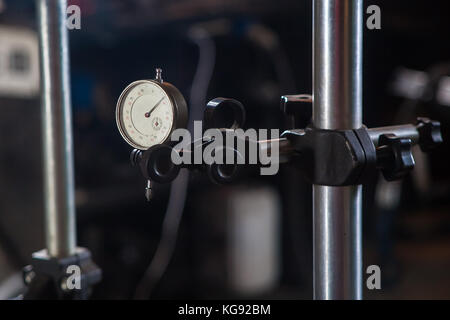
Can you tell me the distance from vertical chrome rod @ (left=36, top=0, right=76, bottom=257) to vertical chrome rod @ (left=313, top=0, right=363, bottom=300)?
1.23ft

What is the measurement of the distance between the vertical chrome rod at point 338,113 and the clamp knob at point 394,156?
0.14 ft

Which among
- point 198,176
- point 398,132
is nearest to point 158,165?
point 398,132

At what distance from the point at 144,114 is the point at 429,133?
0.41 meters

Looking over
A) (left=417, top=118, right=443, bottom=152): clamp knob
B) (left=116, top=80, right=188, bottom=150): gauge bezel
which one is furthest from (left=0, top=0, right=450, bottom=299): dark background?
(left=116, top=80, right=188, bottom=150): gauge bezel

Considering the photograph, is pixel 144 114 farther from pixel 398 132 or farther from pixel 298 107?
pixel 398 132

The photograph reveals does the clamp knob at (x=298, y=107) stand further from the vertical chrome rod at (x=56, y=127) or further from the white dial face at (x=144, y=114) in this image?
the vertical chrome rod at (x=56, y=127)

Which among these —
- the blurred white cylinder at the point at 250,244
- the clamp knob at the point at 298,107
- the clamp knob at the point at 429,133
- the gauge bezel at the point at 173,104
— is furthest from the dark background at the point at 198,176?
the gauge bezel at the point at 173,104

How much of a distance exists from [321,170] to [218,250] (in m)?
2.36

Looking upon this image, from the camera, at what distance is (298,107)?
715 millimetres

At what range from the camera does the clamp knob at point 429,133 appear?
778 millimetres

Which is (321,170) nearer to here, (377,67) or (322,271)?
(322,271)

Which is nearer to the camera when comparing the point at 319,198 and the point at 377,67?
the point at 319,198
